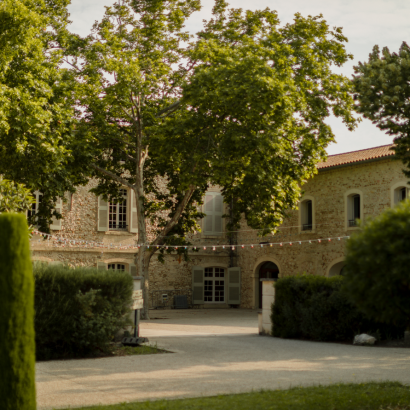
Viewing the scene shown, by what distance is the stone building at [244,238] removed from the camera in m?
22.1

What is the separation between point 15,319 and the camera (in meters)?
4.25

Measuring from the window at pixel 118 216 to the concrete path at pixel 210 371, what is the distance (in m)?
15.1

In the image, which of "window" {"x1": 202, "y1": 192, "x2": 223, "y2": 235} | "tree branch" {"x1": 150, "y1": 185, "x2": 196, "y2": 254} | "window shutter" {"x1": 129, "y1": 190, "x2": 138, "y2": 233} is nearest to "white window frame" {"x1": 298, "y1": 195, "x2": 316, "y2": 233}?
"window" {"x1": 202, "y1": 192, "x2": 223, "y2": 235}

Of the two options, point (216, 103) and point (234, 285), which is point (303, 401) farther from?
point (234, 285)

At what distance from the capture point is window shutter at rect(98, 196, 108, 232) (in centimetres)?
2495

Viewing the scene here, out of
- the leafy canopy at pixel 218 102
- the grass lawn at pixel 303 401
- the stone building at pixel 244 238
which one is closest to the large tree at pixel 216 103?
the leafy canopy at pixel 218 102

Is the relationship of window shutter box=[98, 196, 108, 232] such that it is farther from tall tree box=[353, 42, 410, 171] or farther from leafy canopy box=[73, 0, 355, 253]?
tall tree box=[353, 42, 410, 171]

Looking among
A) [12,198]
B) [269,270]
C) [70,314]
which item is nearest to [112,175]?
[12,198]

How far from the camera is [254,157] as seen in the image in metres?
16.6

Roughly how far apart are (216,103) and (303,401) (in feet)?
39.8

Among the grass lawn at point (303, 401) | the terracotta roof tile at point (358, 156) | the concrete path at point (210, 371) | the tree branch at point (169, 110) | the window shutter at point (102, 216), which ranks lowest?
the concrete path at point (210, 371)

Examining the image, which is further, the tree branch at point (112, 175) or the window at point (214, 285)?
the window at point (214, 285)

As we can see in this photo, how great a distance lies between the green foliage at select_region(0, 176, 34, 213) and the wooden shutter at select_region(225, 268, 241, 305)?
17.7 m

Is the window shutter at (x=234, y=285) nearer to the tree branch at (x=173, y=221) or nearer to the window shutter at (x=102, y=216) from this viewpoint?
the window shutter at (x=102, y=216)
